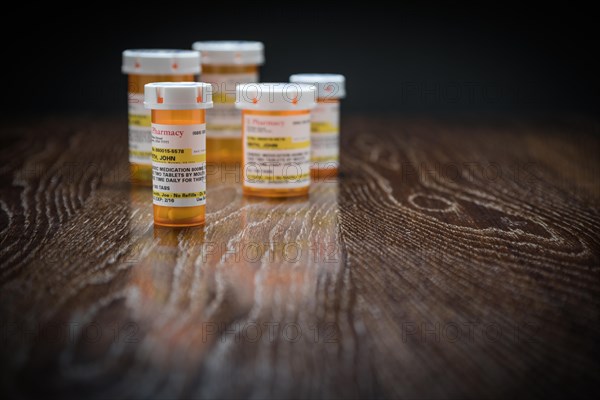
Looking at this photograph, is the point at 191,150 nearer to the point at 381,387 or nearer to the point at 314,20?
the point at 381,387

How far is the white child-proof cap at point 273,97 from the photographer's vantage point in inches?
61.5

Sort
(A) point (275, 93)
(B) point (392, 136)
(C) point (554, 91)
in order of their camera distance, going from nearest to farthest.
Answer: (A) point (275, 93)
(B) point (392, 136)
(C) point (554, 91)

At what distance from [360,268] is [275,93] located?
51 cm

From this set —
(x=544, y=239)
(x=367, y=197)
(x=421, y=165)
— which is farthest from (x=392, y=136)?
(x=544, y=239)

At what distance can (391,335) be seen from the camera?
0.92 metres

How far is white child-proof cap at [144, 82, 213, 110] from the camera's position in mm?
1330

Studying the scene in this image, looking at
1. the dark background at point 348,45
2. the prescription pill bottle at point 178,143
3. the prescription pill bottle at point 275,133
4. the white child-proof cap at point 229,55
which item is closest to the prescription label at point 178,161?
the prescription pill bottle at point 178,143

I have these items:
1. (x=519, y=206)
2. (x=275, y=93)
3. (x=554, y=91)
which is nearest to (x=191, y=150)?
(x=275, y=93)

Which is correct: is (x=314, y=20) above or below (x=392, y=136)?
above

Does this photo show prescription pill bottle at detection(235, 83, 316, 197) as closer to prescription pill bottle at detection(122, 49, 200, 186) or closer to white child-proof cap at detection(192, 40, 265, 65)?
prescription pill bottle at detection(122, 49, 200, 186)

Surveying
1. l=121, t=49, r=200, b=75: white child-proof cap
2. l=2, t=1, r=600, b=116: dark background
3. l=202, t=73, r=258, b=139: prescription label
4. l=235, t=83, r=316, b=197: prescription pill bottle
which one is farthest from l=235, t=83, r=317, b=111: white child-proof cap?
l=2, t=1, r=600, b=116: dark background

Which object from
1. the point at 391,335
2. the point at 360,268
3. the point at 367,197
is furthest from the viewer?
the point at 367,197

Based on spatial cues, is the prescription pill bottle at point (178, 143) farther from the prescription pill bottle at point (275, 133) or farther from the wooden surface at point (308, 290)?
the prescription pill bottle at point (275, 133)

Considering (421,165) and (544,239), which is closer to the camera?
(544,239)
